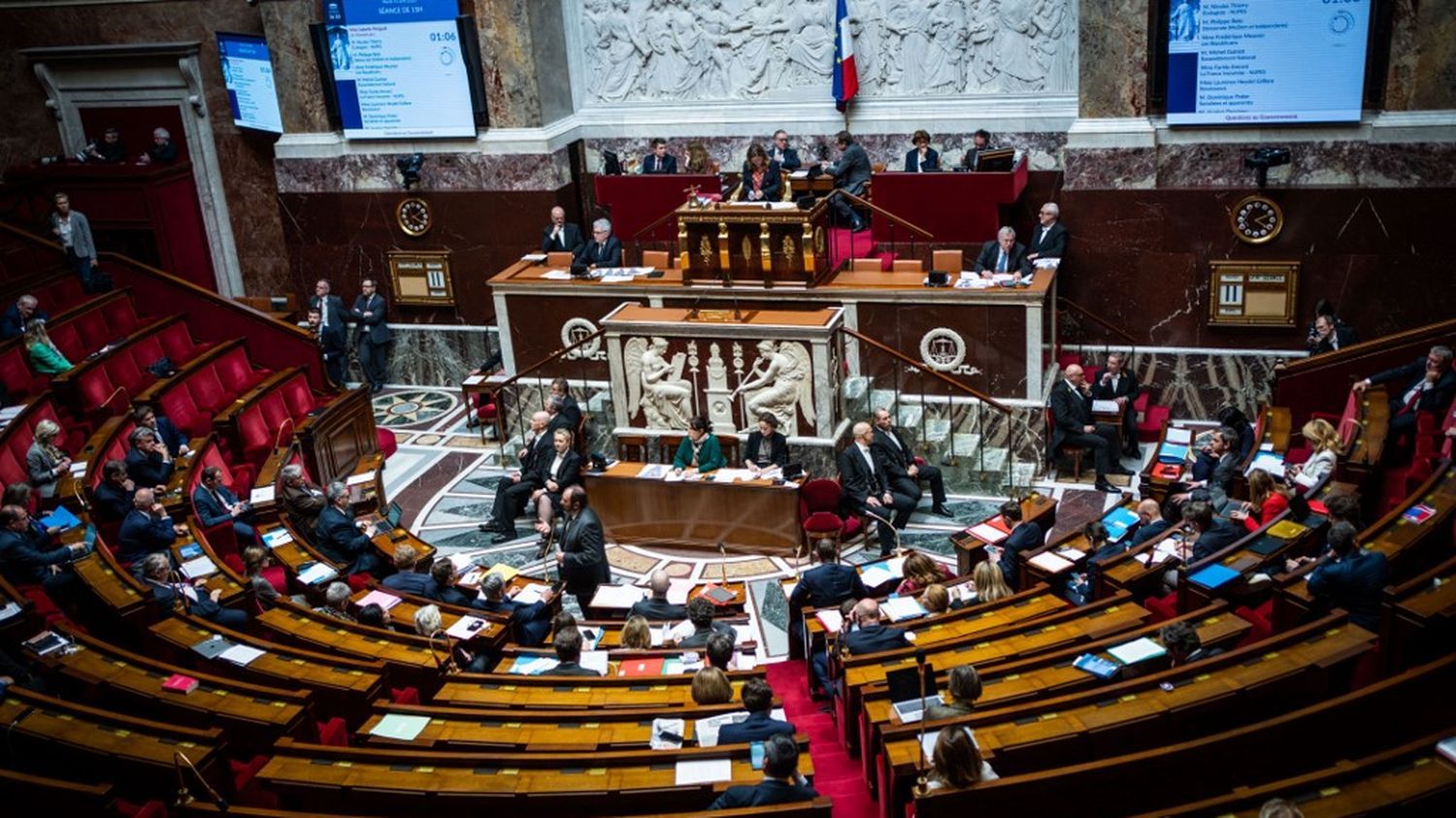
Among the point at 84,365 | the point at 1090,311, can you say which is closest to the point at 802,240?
the point at 1090,311

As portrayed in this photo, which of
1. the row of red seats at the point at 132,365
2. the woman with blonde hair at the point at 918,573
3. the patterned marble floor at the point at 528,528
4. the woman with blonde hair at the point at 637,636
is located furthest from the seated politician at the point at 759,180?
the woman with blonde hair at the point at 637,636

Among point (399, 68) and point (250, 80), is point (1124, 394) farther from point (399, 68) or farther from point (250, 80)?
point (250, 80)

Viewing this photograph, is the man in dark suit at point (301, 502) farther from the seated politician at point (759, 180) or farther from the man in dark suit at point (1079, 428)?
the man in dark suit at point (1079, 428)

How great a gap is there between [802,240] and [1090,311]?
324 centimetres

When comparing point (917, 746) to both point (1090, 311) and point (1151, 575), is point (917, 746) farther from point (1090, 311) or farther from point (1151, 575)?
point (1090, 311)

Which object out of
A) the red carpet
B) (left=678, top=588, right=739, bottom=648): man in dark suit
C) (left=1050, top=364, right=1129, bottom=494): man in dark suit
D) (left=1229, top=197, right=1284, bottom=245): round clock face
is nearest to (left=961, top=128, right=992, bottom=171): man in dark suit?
(left=1229, top=197, right=1284, bottom=245): round clock face

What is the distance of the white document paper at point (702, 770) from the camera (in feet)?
21.0

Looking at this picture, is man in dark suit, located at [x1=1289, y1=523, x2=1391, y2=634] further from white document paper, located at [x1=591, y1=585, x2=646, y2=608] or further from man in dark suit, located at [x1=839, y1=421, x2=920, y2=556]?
white document paper, located at [x1=591, y1=585, x2=646, y2=608]

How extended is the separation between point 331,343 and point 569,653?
847 centimetres

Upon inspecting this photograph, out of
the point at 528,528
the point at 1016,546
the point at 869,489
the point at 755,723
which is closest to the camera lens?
the point at 755,723

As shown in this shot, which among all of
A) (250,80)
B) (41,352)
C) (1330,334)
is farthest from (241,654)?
(250,80)

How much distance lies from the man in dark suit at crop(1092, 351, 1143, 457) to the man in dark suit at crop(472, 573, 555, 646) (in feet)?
20.2

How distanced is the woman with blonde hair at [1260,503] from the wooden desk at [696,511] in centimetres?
367

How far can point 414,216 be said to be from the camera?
16.0m
